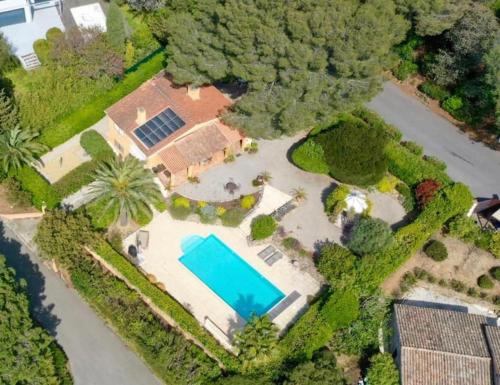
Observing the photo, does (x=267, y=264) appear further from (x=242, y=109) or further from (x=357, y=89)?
(x=357, y=89)

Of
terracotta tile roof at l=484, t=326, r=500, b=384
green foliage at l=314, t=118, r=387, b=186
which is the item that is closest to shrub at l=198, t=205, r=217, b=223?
green foliage at l=314, t=118, r=387, b=186

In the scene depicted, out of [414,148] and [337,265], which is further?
[414,148]

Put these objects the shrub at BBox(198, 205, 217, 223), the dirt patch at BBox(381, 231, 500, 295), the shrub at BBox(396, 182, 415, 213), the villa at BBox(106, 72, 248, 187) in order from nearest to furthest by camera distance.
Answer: the dirt patch at BBox(381, 231, 500, 295)
the shrub at BBox(198, 205, 217, 223)
the villa at BBox(106, 72, 248, 187)
the shrub at BBox(396, 182, 415, 213)

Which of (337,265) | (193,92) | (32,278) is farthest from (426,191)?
(32,278)

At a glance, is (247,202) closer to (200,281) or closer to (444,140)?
(200,281)

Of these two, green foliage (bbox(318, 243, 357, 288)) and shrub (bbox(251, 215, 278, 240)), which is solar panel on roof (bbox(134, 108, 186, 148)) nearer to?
shrub (bbox(251, 215, 278, 240))

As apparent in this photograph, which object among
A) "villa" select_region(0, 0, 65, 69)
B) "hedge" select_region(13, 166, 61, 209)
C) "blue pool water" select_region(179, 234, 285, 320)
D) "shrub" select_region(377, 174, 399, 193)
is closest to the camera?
"blue pool water" select_region(179, 234, 285, 320)
